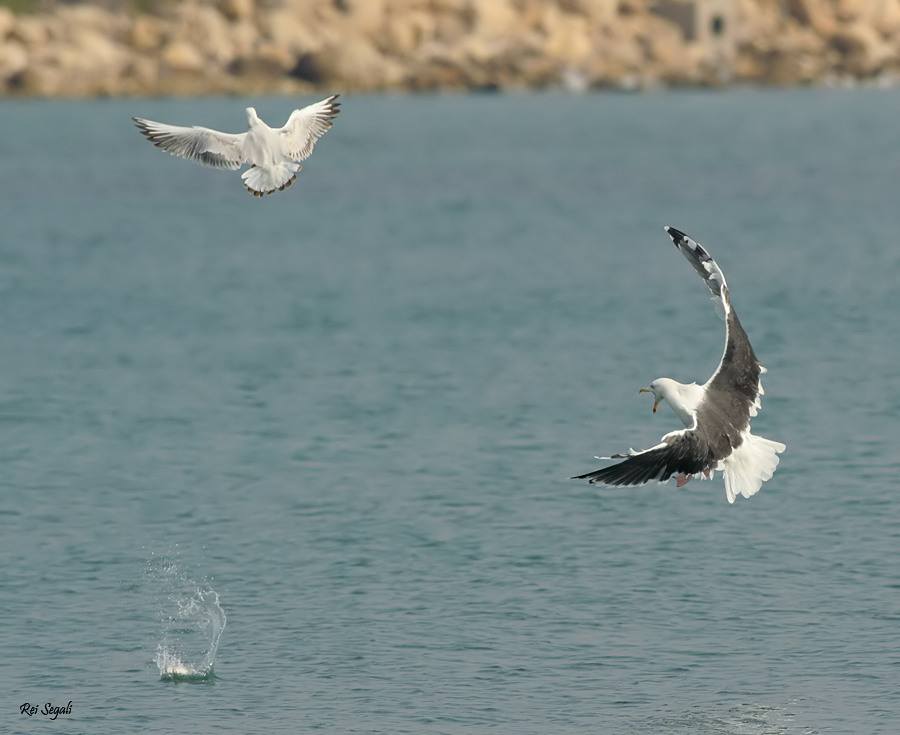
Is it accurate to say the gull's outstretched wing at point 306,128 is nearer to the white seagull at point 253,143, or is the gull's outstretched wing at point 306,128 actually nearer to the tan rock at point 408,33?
the white seagull at point 253,143

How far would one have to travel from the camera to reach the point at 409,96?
186125 mm

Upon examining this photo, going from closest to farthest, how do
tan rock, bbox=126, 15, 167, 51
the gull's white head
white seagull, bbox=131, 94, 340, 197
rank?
the gull's white head
white seagull, bbox=131, 94, 340, 197
tan rock, bbox=126, 15, 167, 51

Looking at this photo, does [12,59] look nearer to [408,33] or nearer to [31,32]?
[31,32]

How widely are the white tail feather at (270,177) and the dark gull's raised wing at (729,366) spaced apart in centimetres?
416

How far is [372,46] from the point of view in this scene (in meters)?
183

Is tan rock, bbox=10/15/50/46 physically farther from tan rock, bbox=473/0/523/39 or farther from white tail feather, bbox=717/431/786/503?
white tail feather, bbox=717/431/786/503

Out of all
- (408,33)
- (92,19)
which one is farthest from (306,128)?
(92,19)

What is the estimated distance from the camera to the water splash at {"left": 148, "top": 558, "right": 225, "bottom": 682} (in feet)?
66.1

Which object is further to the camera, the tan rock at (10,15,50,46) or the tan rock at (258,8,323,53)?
the tan rock at (258,8,323,53)

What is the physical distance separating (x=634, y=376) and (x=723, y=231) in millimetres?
31324

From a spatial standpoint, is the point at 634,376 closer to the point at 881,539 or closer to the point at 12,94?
the point at 881,539

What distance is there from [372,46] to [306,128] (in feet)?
542

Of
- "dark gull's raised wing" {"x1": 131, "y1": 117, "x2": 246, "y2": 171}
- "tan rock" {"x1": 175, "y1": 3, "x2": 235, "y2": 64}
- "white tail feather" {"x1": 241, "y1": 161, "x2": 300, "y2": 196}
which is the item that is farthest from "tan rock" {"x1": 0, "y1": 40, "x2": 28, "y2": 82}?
"white tail feather" {"x1": 241, "y1": 161, "x2": 300, "y2": 196}

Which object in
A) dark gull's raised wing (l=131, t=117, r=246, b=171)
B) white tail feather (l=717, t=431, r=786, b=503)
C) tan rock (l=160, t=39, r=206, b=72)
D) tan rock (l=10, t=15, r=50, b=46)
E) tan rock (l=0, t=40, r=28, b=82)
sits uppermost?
dark gull's raised wing (l=131, t=117, r=246, b=171)
